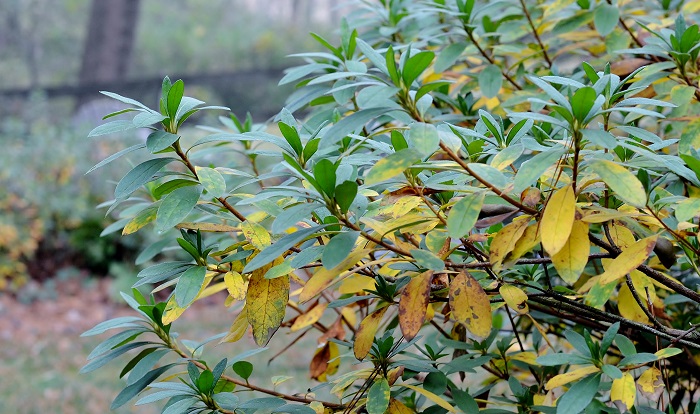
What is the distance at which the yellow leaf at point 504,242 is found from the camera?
3.27 feet

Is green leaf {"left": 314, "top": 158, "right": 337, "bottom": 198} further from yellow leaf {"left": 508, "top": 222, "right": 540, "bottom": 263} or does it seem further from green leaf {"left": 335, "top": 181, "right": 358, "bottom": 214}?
yellow leaf {"left": 508, "top": 222, "right": 540, "bottom": 263}

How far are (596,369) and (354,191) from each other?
47 cm

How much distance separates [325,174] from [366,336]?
1.05ft

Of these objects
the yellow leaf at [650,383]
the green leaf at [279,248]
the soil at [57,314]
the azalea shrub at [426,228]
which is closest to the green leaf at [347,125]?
the azalea shrub at [426,228]

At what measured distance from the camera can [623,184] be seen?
3.00 feet

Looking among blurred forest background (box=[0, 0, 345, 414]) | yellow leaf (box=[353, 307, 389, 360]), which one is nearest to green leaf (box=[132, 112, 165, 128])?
yellow leaf (box=[353, 307, 389, 360])

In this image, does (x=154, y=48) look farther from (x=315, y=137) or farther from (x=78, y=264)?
(x=315, y=137)

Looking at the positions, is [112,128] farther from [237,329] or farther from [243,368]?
[243,368]

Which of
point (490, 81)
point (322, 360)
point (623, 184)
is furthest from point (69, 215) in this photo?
point (623, 184)

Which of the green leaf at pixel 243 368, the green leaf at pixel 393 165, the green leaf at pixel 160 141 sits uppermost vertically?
the green leaf at pixel 393 165

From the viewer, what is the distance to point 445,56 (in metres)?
1.56

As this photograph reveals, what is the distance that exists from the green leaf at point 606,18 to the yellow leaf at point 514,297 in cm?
84

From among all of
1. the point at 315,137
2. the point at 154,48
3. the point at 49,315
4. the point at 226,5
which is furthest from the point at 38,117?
the point at 226,5

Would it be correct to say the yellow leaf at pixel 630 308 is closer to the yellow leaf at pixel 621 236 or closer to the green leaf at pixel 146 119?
the yellow leaf at pixel 621 236
